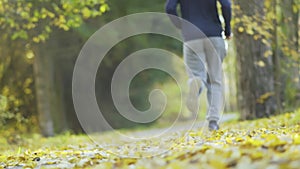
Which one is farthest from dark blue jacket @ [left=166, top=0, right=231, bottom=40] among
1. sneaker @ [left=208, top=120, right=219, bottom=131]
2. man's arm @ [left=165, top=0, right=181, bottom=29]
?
sneaker @ [left=208, top=120, right=219, bottom=131]

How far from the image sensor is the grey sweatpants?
23.2ft

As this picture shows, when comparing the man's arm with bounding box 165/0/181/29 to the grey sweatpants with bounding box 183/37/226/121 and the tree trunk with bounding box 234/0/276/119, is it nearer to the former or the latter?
the grey sweatpants with bounding box 183/37/226/121

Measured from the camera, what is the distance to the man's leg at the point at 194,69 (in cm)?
687

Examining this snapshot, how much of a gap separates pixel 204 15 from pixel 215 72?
2.36 feet

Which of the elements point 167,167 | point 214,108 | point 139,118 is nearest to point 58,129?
point 139,118

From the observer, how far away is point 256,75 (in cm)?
1096

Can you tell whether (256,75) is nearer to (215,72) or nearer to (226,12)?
(215,72)

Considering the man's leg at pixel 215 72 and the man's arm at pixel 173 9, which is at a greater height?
the man's arm at pixel 173 9

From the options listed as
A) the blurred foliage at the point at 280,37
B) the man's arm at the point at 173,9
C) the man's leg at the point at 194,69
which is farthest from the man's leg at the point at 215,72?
the blurred foliage at the point at 280,37

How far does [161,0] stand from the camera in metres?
16.0

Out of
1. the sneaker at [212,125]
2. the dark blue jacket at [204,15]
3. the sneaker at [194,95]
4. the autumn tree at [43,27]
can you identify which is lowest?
the sneaker at [212,125]

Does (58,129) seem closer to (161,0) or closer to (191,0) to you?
(161,0)

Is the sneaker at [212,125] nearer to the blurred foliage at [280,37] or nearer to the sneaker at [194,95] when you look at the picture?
the sneaker at [194,95]

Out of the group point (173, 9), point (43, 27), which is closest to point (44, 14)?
point (43, 27)
